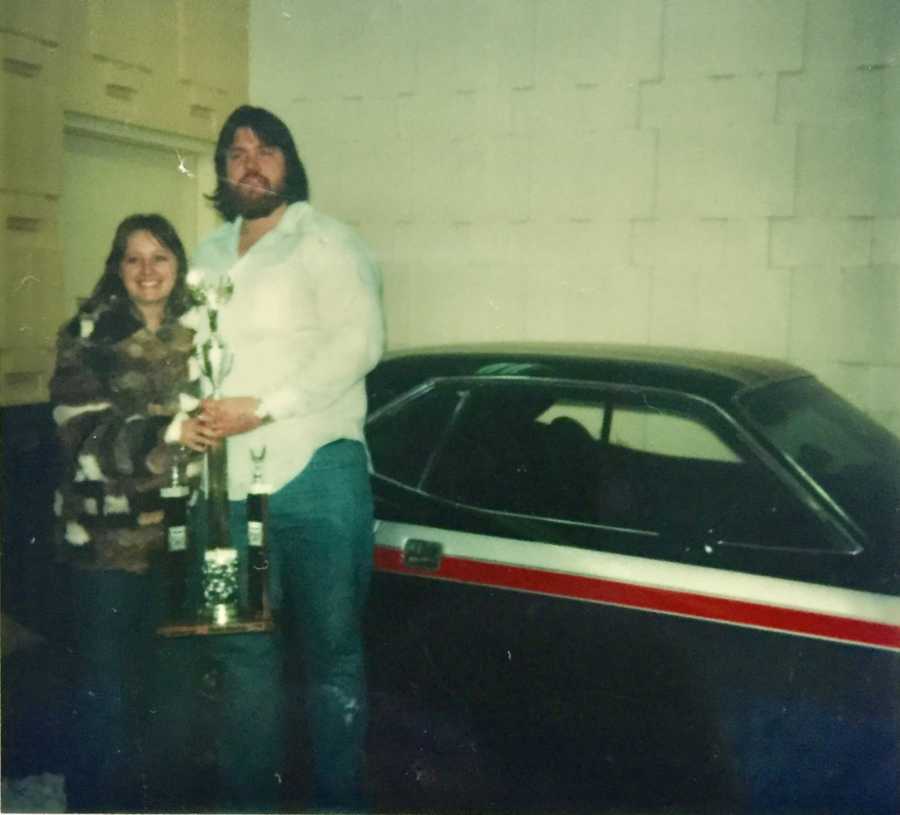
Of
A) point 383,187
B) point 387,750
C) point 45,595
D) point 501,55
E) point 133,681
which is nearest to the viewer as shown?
point 133,681

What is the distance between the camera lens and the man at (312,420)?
255 cm

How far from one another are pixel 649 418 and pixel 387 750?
140 centimetres

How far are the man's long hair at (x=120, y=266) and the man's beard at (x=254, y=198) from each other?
0.26 metres

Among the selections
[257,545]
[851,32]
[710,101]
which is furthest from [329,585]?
[851,32]

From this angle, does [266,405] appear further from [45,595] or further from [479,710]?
[45,595]

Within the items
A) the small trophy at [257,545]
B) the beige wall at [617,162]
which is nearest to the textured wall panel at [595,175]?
the beige wall at [617,162]

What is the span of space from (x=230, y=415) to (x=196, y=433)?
10cm

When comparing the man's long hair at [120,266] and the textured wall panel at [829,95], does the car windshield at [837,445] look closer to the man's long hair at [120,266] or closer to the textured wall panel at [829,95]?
the textured wall panel at [829,95]

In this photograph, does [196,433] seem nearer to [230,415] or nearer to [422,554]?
[230,415]

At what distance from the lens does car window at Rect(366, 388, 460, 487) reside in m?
2.67

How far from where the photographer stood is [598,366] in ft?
8.46

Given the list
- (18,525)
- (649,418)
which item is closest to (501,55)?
(649,418)

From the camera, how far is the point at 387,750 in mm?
2914

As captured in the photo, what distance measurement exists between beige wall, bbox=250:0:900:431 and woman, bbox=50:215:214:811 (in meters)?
1.98
